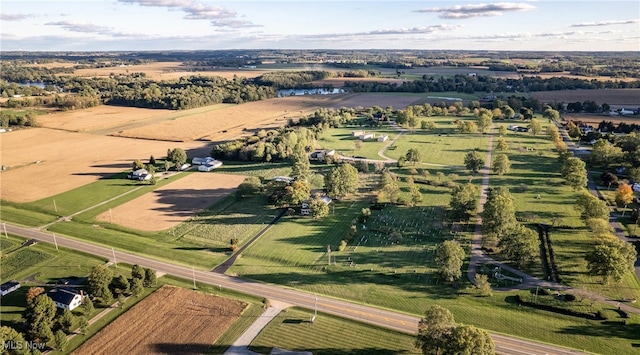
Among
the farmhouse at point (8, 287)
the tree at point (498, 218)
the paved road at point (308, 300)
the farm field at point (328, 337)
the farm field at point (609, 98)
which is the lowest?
the farm field at point (328, 337)

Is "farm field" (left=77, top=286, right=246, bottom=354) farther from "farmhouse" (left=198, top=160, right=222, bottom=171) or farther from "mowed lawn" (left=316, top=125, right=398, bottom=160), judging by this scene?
"mowed lawn" (left=316, top=125, right=398, bottom=160)

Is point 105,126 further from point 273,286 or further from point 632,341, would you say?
point 632,341

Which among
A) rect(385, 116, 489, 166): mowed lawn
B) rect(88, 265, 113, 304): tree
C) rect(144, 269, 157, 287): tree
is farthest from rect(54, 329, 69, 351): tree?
rect(385, 116, 489, 166): mowed lawn

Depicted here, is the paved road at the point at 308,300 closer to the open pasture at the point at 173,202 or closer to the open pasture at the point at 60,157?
the open pasture at the point at 173,202

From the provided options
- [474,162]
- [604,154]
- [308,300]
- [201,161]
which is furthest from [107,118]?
[604,154]

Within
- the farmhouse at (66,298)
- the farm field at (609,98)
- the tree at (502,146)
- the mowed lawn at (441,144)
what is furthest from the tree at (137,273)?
the farm field at (609,98)

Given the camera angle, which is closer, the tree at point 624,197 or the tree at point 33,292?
the tree at point 33,292
